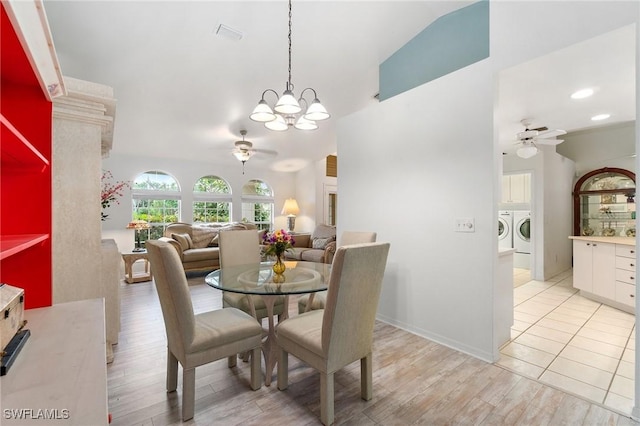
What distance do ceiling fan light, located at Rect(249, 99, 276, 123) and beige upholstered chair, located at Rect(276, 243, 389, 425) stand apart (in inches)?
59.2

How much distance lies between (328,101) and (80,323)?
14.4ft

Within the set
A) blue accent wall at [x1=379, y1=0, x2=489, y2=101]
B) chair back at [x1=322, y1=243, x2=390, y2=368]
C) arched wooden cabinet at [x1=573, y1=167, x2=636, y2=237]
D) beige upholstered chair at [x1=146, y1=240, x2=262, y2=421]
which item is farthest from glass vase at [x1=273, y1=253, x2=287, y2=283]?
arched wooden cabinet at [x1=573, y1=167, x2=636, y2=237]

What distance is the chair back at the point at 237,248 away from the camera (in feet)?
9.89

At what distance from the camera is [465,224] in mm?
2584

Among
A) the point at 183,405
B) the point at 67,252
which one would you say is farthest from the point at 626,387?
the point at 67,252

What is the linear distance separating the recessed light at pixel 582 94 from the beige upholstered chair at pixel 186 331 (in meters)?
3.68

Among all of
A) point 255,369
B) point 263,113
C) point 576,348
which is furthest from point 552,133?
point 255,369

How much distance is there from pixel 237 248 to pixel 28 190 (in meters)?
1.91

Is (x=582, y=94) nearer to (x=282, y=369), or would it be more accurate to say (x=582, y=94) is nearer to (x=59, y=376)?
(x=282, y=369)

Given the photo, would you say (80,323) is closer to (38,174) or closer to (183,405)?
(38,174)

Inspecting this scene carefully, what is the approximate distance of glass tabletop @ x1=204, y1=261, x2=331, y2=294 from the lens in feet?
6.66

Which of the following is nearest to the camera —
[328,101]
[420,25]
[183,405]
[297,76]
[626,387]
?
[183,405]

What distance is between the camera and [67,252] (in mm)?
2131

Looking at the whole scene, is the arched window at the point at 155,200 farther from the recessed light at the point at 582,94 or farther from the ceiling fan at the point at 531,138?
the recessed light at the point at 582,94
